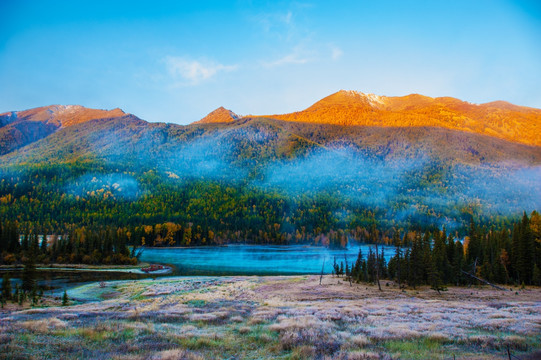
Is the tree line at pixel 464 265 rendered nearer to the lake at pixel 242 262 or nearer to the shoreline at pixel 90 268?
the lake at pixel 242 262

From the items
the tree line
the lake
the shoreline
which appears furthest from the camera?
the lake

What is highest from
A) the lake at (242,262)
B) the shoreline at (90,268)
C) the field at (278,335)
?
the field at (278,335)

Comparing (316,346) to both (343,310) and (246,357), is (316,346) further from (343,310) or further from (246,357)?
(343,310)

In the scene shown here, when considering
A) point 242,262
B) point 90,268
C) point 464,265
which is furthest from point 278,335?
point 242,262

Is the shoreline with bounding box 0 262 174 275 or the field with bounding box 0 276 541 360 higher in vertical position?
the field with bounding box 0 276 541 360

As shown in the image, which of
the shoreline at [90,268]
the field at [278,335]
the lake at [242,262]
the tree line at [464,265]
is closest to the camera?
the field at [278,335]

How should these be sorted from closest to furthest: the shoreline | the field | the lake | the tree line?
the field, the tree line, the shoreline, the lake

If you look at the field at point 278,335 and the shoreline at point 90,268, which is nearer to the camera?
the field at point 278,335

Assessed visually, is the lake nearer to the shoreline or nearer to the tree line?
the shoreline

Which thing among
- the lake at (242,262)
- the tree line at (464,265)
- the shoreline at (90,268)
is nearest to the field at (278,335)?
the tree line at (464,265)

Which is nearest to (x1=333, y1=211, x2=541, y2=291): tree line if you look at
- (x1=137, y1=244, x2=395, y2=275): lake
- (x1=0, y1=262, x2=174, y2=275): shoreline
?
(x1=137, y1=244, x2=395, y2=275): lake

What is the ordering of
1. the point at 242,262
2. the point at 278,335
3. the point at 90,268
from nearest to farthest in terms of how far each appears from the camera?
the point at 278,335, the point at 90,268, the point at 242,262

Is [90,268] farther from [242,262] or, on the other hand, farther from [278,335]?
[278,335]

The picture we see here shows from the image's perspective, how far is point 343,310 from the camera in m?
29.7
